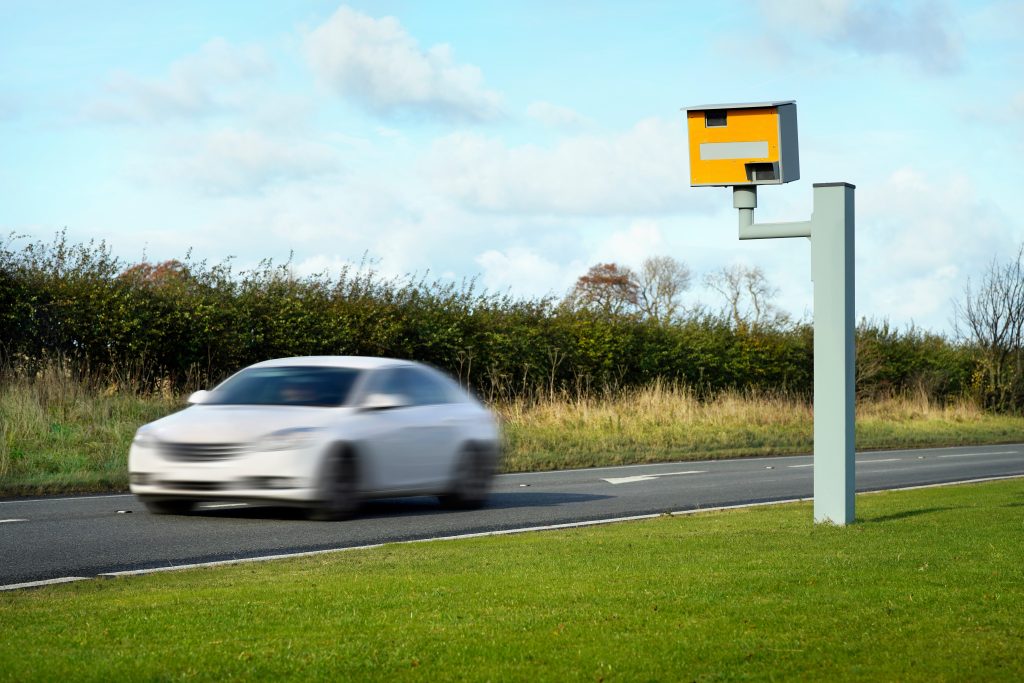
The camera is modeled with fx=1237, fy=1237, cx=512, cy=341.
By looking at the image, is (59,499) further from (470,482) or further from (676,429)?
(676,429)

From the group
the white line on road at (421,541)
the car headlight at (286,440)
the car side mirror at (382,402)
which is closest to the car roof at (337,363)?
the car side mirror at (382,402)

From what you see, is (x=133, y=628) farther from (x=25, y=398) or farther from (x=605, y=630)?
(x=25, y=398)

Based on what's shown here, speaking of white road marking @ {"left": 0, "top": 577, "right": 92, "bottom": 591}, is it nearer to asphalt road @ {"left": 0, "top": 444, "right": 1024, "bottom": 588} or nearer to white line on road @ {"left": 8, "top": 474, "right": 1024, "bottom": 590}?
white line on road @ {"left": 8, "top": 474, "right": 1024, "bottom": 590}

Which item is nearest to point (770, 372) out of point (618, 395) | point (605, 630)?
point (618, 395)

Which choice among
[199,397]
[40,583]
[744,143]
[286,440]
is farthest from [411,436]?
[40,583]

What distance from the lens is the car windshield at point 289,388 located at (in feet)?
43.2

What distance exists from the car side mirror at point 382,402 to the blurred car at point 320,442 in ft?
0.04

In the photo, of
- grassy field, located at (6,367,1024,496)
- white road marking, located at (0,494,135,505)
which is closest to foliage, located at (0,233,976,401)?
grassy field, located at (6,367,1024,496)

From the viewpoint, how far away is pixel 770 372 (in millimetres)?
39469

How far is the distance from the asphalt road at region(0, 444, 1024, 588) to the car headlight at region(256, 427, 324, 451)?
780 millimetres

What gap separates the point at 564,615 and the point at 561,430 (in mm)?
18983

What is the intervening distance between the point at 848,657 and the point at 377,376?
8.60 meters

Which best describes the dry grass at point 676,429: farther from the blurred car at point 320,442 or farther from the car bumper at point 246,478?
the car bumper at point 246,478

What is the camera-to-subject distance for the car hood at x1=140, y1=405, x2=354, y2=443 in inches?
482
